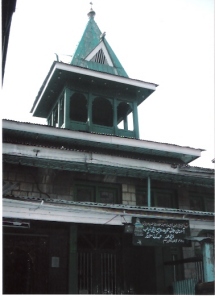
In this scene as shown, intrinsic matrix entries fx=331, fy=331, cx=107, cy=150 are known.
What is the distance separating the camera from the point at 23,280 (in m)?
11.3

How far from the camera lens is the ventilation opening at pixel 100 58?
18872 millimetres

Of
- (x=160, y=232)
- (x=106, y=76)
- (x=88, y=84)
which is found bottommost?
(x=160, y=232)

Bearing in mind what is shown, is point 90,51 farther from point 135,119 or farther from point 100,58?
point 135,119

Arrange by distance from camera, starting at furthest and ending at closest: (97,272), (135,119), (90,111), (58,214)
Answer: (135,119) < (90,111) < (97,272) < (58,214)

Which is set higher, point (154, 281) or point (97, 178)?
point (97, 178)

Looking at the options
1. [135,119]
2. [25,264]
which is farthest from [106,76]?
[25,264]

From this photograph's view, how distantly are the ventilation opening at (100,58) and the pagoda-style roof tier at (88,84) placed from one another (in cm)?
242

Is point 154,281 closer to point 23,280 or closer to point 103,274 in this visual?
point 103,274

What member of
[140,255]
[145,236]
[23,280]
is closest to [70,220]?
[145,236]

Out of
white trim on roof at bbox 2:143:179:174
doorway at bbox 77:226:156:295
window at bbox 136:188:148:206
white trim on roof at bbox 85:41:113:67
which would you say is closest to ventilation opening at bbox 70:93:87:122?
white trim on roof at bbox 85:41:113:67

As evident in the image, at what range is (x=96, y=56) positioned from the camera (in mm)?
18969

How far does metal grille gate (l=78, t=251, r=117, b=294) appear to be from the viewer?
11.5 meters

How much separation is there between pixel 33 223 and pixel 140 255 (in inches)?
171

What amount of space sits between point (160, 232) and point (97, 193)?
3.33 meters
